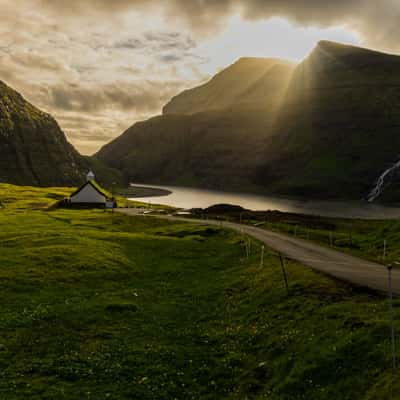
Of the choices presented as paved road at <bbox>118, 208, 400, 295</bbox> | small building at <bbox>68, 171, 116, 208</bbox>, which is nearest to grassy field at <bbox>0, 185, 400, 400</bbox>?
paved road at <bbox>118, 208, 400, 295</bbox>

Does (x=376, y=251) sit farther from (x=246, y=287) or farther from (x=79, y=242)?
(x=79, y=242)

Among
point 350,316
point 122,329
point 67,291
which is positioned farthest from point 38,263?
point 350,316

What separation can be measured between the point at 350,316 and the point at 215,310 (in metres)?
11.6

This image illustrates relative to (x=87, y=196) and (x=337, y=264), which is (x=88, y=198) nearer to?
(x=87, y=196)

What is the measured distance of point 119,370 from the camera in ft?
66.4

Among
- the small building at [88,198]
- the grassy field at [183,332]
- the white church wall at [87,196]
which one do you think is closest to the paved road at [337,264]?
the grassy field at [183,332]

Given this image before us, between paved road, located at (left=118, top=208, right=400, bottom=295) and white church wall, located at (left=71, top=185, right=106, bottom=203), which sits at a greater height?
white church wall, located at (left=71, top=185, right=106, bottom=203)

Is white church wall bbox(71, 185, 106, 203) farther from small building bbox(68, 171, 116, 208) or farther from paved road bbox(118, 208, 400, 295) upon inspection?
paved road bbox(118, 208, 400, 295)

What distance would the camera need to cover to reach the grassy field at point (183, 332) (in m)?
17.3

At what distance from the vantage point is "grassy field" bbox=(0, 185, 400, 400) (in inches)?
682

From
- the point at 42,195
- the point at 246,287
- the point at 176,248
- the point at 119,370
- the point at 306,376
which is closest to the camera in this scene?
the point at 306,376

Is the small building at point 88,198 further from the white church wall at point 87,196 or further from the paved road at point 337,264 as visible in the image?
the paved road at point 337,264

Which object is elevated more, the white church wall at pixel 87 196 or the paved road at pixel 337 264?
the white church wall at pixel 87 196

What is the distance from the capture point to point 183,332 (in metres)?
25.6
